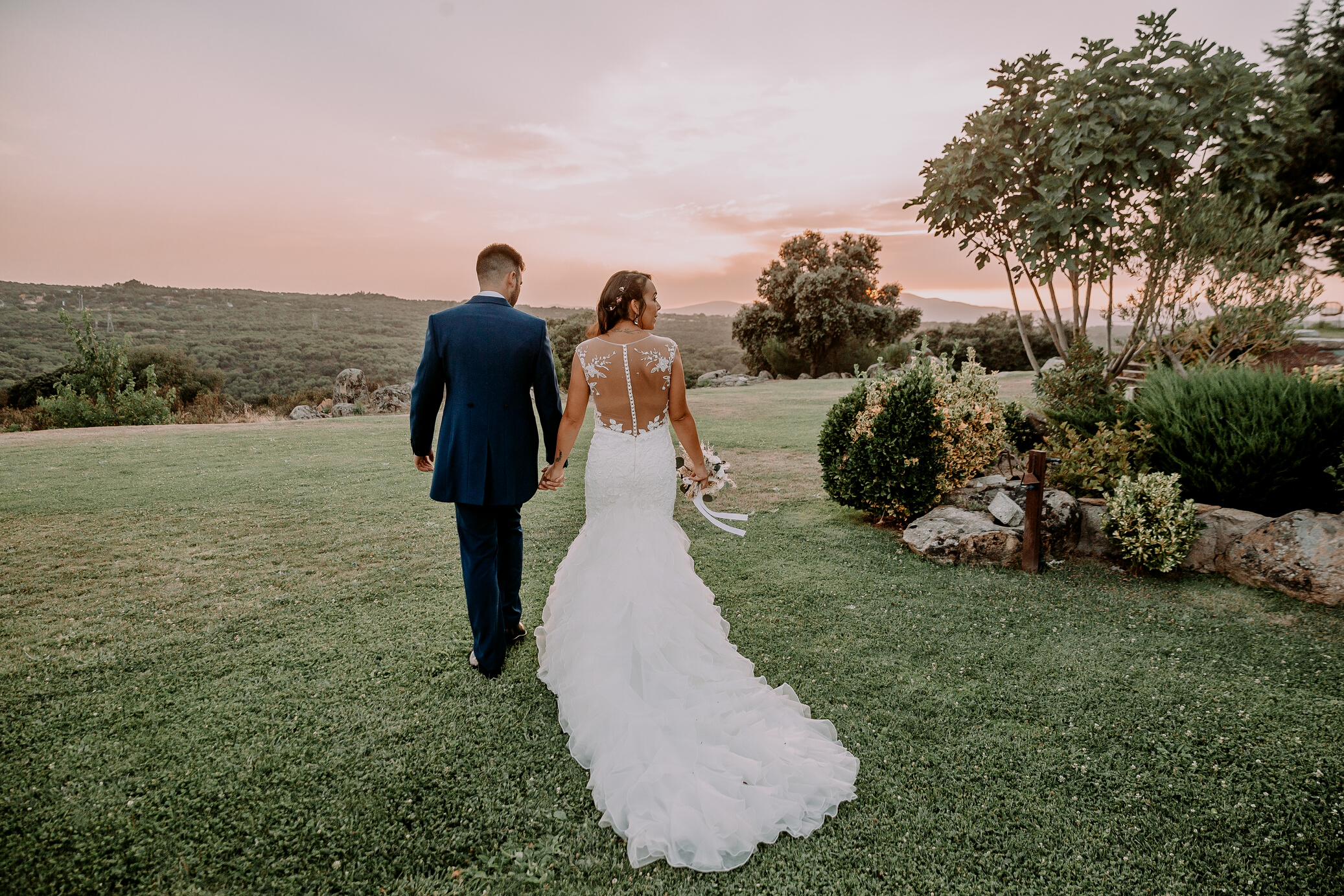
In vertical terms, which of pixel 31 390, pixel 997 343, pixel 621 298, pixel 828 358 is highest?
pixel 997 343

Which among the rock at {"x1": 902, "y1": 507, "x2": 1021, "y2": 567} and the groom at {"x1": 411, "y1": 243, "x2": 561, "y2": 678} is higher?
the groom at {"x1": 411, "y1": 243, "x2": 561, "y2": 678}

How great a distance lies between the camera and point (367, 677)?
3.74 meters

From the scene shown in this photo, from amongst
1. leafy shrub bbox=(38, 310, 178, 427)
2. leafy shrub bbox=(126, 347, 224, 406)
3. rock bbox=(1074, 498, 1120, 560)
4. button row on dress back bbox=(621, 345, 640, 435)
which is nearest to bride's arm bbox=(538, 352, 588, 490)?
button row on dress back bbox=(621, 345, 640, 435)

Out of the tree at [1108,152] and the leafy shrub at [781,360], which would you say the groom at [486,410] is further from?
the leafy shrub at [781,360]

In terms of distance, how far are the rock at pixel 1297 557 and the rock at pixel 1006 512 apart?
1.67 m

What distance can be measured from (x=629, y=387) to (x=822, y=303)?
3333cm

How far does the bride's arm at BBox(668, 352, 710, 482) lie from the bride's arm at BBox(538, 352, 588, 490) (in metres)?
0.51

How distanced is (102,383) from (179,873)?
76.2 feet

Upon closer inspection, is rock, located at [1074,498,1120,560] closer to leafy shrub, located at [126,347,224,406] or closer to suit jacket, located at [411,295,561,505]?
suit jacket, located at [411,295,561,505]

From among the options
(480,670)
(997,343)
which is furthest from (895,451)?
(997,343)

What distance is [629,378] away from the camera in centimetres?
330

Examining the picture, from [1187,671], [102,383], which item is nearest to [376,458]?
[1187,671]

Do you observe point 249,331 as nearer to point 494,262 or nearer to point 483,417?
point 494,262

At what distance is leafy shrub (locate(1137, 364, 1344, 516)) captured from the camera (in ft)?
18.0
